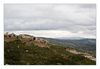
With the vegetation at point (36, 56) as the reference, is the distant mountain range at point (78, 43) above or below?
above

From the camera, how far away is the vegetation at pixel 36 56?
468 cm

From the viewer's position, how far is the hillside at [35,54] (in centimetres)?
468

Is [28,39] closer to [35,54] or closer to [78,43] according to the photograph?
[35,54]

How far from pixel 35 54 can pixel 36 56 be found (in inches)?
1.1

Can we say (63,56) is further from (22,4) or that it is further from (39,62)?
(22,4)

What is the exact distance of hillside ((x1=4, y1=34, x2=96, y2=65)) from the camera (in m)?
4.68

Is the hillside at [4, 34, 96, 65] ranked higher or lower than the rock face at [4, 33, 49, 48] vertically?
lower

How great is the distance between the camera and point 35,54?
185 inches

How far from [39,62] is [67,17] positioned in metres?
0.67

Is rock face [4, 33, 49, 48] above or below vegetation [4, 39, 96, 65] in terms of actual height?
above

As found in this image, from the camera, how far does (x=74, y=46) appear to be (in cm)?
472

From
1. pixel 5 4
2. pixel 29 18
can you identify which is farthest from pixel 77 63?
pixel 5 4

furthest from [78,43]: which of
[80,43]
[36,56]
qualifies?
[36,56]

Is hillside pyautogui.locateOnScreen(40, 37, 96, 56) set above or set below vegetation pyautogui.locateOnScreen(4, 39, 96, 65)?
above
